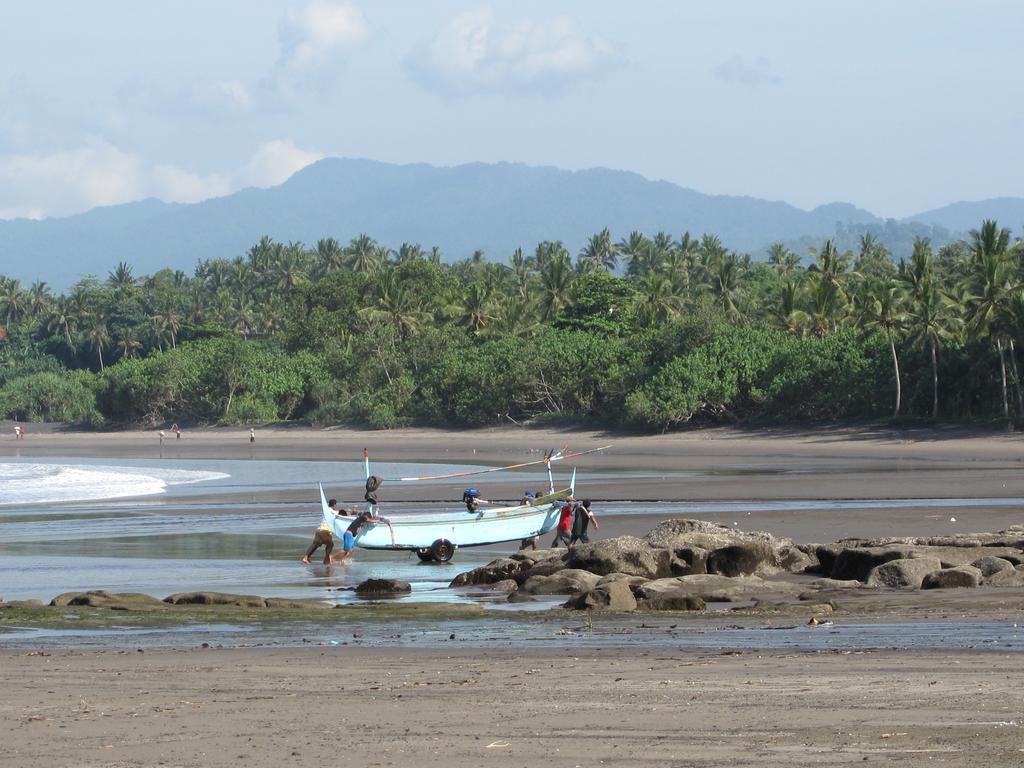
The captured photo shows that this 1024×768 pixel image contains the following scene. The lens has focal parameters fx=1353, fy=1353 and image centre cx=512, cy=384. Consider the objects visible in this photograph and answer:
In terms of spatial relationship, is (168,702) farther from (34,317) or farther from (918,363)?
(34,317)

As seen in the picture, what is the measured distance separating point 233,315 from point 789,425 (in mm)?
65068

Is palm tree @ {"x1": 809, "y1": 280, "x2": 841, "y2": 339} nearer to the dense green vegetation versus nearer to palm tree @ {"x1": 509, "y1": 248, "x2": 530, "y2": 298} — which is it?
the dense green vegetation

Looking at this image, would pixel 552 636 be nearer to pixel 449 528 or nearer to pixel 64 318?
pixel 449 528

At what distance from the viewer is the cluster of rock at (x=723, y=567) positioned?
15.3 metres

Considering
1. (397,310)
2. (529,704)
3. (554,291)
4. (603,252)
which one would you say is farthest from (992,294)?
(603,252)

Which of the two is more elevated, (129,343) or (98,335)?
(98,335)

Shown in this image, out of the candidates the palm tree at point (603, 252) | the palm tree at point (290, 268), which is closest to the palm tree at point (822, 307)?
the palm tree at point (603, 252)

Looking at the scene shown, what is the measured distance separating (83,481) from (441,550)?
81.9 feet

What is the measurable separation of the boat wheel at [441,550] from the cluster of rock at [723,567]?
378 centimetres

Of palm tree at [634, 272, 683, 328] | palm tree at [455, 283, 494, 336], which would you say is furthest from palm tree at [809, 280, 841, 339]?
palm tree at [455, 283, 494, 336]

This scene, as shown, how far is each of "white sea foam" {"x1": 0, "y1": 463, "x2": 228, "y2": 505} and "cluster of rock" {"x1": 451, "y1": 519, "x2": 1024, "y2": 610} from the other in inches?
905

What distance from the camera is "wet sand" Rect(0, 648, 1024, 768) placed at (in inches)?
279

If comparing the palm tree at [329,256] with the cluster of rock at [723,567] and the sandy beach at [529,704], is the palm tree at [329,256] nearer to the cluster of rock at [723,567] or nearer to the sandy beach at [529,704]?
the cluster of rock at [723,567]

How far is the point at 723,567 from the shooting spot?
1769 centimetres
